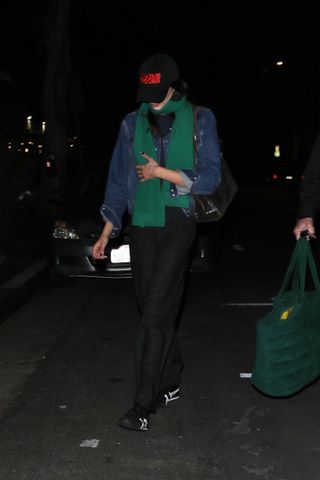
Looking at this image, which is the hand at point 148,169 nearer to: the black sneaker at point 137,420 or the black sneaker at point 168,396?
the black sneaker at point 137,420

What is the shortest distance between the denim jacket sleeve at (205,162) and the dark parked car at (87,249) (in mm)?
4436

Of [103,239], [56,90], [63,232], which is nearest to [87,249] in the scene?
[63,232]

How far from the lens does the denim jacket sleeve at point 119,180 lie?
4605 millimetres

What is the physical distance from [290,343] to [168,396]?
3.79 feet

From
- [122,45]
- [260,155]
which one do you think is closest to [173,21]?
[122,45]

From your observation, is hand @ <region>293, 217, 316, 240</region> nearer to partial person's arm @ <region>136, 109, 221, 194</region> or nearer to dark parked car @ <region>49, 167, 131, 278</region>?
partial person's arm @ <region>136, 109, 221, 194</region>

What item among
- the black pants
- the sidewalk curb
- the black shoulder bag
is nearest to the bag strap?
the black shoulder bag

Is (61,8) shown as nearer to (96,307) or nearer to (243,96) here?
(96,307)

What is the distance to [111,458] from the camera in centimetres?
412

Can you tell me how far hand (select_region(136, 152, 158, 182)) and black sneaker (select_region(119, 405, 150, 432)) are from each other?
125 centimetres

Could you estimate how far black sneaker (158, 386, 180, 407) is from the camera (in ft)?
16.2

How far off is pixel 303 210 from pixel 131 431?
1546mm

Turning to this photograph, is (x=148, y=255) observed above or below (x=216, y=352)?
above

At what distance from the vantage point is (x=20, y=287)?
29.5 ft
